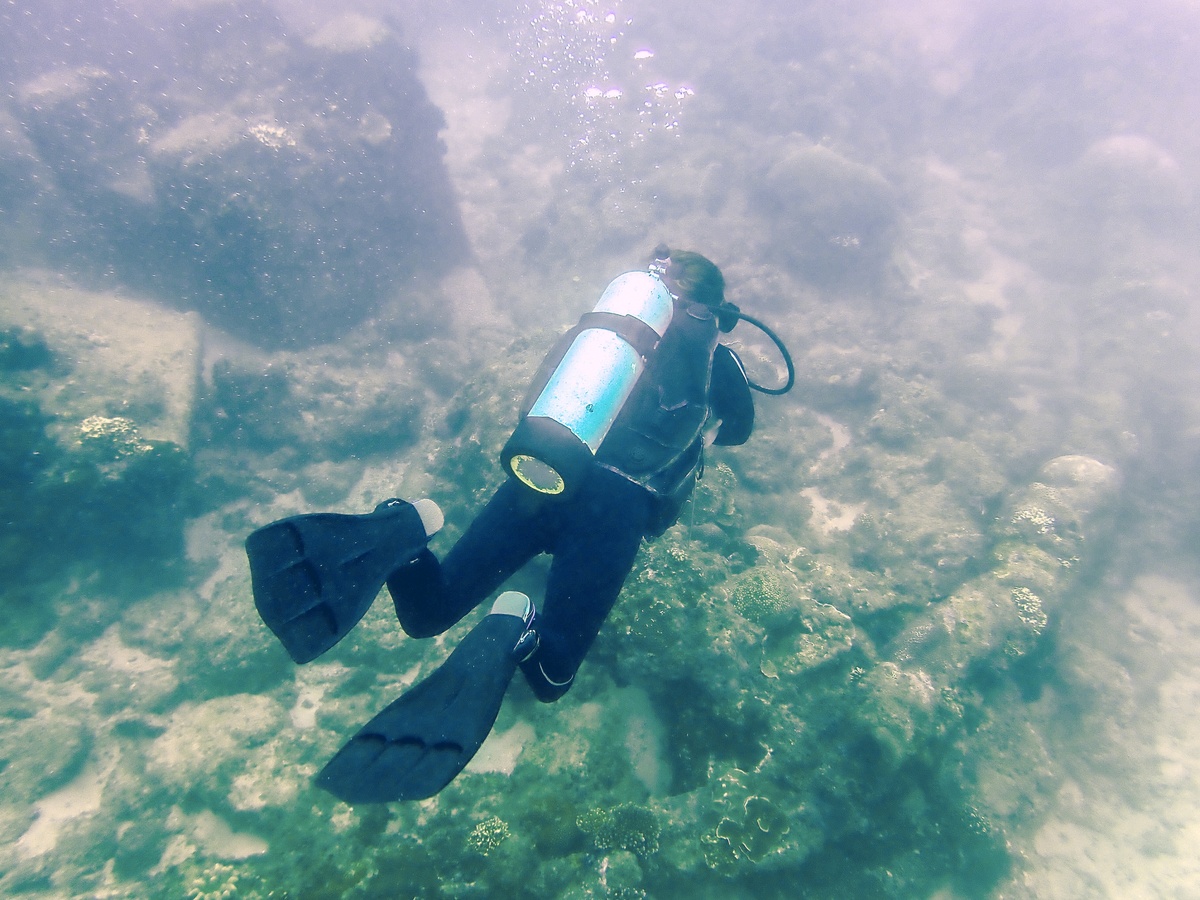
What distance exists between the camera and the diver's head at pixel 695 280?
3.74m

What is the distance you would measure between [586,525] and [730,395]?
173cm

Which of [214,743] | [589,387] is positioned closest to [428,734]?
[589,387]

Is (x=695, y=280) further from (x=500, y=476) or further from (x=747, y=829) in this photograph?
(x=747, y=829)

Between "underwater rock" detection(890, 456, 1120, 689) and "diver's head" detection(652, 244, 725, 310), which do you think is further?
"underwater rock" detection(890, 456, 1120, 689)

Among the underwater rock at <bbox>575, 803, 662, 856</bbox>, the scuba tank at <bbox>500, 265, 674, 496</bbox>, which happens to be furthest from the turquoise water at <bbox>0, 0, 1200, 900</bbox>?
the scuba tank at <bbox>500, 265, 674, 496</bbox>

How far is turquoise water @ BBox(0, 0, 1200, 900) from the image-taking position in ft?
15.9

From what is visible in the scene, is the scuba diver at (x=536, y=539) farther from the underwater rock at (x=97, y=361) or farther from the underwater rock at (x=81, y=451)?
the underwater rock at (x=97, y=361)

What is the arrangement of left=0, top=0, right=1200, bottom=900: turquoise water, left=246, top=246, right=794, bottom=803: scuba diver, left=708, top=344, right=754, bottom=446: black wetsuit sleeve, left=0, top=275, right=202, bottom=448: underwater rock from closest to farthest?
left=246, top=246, right=794, bottom=803: scuba diver
left=708, top=344, right=754, bottom=446: black wetsuit sleeve
left=0, top=0, right=1200, bottom=900: turquoise water
left=0, top=275, right=202, bottom=448: underwater rock

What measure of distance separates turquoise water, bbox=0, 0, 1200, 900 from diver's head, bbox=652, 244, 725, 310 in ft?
8.67

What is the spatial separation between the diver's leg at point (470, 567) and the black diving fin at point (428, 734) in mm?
473

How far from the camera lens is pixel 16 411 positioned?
650 cm

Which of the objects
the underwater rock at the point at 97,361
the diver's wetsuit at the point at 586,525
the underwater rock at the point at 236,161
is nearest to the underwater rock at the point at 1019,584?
the diver's wetsuit at the point at 586,525

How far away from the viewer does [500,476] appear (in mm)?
6328

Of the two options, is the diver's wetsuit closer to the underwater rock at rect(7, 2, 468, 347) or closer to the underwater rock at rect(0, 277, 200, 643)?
the underwater rock at rect(0, 277, 200, 643)
